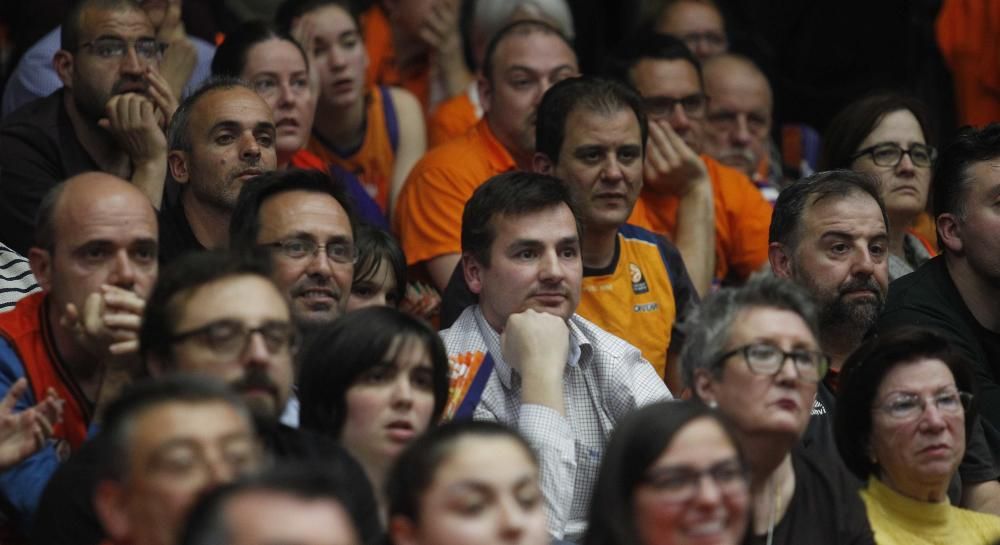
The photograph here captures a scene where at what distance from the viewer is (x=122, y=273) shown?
15.7 ft

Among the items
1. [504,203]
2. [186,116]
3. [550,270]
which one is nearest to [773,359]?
[550,270]

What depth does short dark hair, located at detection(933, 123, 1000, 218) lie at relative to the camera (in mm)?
6223

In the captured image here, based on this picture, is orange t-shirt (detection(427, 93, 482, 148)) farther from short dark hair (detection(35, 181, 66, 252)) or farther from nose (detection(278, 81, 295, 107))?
short dark hair (detection(35, 181, 66, 252))

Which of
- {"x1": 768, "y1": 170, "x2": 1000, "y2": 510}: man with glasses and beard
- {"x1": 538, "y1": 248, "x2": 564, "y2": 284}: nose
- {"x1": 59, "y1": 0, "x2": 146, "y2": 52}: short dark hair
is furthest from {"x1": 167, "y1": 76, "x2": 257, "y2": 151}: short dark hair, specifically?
{"x1": 768, "y1": 170, "x2": 1000, "y2": 510}: man with glasses and beard

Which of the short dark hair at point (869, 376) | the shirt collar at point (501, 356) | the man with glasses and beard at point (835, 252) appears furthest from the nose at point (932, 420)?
the shirt collar at point (501, 356)

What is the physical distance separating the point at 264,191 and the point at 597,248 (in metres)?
1.31

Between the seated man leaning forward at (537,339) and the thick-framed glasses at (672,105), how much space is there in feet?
5.73

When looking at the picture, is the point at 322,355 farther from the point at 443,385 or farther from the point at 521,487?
the point at 521,487

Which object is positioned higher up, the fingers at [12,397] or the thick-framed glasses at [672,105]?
the thick-framed glasses at [672,105]

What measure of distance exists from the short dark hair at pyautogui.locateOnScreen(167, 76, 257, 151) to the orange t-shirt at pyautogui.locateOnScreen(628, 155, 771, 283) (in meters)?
1.88

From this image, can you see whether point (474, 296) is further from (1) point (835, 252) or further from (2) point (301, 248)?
(1) point (835, 252)

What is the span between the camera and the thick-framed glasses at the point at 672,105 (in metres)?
7.30

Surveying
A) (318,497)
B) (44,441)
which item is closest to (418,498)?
(318,497)

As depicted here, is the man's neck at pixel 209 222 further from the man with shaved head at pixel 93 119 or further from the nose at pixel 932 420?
the nose at pixel 932 420
